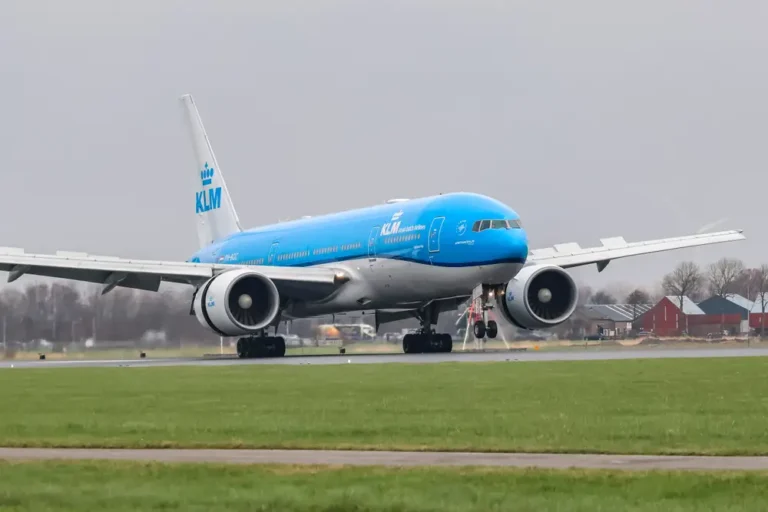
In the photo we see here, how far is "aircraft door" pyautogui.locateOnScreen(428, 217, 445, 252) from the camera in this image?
52.0 metres

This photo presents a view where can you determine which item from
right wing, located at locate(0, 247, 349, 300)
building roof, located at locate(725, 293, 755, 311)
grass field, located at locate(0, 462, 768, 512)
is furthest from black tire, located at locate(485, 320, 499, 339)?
building roof, located at locate(725, 293, 755, 311)

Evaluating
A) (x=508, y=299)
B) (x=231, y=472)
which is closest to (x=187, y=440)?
(x=231, y=472)

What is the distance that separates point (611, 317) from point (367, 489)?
208 feet

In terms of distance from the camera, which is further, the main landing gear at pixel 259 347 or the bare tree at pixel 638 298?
the bare tree at pixel 638 298

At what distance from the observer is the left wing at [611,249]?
57656 millimetres

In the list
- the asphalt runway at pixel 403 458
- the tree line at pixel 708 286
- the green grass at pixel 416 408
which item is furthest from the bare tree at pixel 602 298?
the asphalt runway at pixel 403 458

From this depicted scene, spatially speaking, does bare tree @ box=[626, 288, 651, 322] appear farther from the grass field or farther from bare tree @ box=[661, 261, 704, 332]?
the grass field

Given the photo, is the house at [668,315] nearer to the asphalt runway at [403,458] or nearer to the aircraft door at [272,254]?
the aircraft door at [272,254]

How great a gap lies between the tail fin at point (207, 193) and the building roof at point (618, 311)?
17.6 m

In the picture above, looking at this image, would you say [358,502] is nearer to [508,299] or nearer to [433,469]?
[433,469]

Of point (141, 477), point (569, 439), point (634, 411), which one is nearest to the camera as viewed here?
point (141, 477)

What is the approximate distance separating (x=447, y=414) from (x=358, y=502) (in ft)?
33.7

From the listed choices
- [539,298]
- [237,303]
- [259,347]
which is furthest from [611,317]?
[237,303]

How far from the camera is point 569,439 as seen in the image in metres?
19.8
